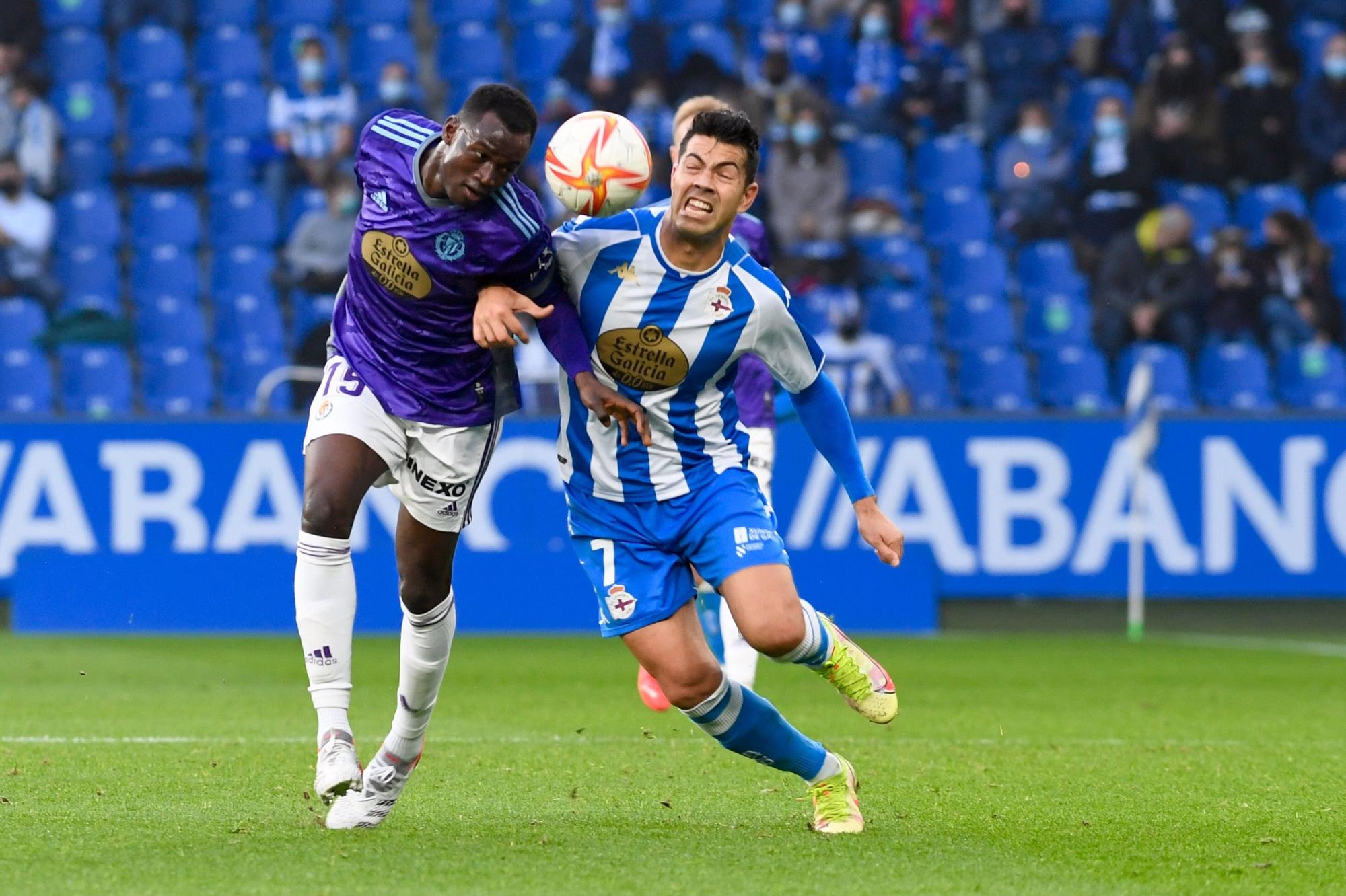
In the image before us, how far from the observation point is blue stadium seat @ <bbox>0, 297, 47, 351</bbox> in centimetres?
1480

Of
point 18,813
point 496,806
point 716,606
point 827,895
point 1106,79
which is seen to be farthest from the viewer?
point 1106,79

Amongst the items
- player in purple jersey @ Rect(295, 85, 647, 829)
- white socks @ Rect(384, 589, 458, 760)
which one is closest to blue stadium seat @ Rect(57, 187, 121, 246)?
player in purple jersey @ Rect(295, 85, 647, 829)

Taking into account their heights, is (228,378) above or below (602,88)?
below

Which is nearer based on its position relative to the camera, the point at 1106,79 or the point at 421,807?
the point at 421,807

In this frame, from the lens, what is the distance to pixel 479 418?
540cm

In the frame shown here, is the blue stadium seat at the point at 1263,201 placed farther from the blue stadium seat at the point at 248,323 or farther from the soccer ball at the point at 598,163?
the soccer ball at the point at 598,163

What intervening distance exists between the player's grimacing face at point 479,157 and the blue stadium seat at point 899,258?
34.7ft

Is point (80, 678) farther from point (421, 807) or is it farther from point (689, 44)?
point (689, 44)

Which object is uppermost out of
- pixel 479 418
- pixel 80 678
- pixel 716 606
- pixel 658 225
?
pixel 658 225

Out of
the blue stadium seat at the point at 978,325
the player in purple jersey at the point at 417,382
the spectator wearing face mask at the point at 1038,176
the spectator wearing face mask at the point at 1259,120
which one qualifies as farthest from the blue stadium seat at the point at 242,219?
the player in purple jersey at the point at 417,382

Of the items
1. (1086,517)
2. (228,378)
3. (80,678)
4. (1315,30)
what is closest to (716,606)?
(80,678)

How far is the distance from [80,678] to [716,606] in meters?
3.52

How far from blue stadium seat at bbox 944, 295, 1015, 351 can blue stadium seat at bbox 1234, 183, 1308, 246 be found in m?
2.41

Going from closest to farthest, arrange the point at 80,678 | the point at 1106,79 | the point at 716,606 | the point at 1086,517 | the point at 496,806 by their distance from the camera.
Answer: the point at 496,806
the point at 716,606
the point at 80,678
the point at 1086,517
the point at 1106,79
